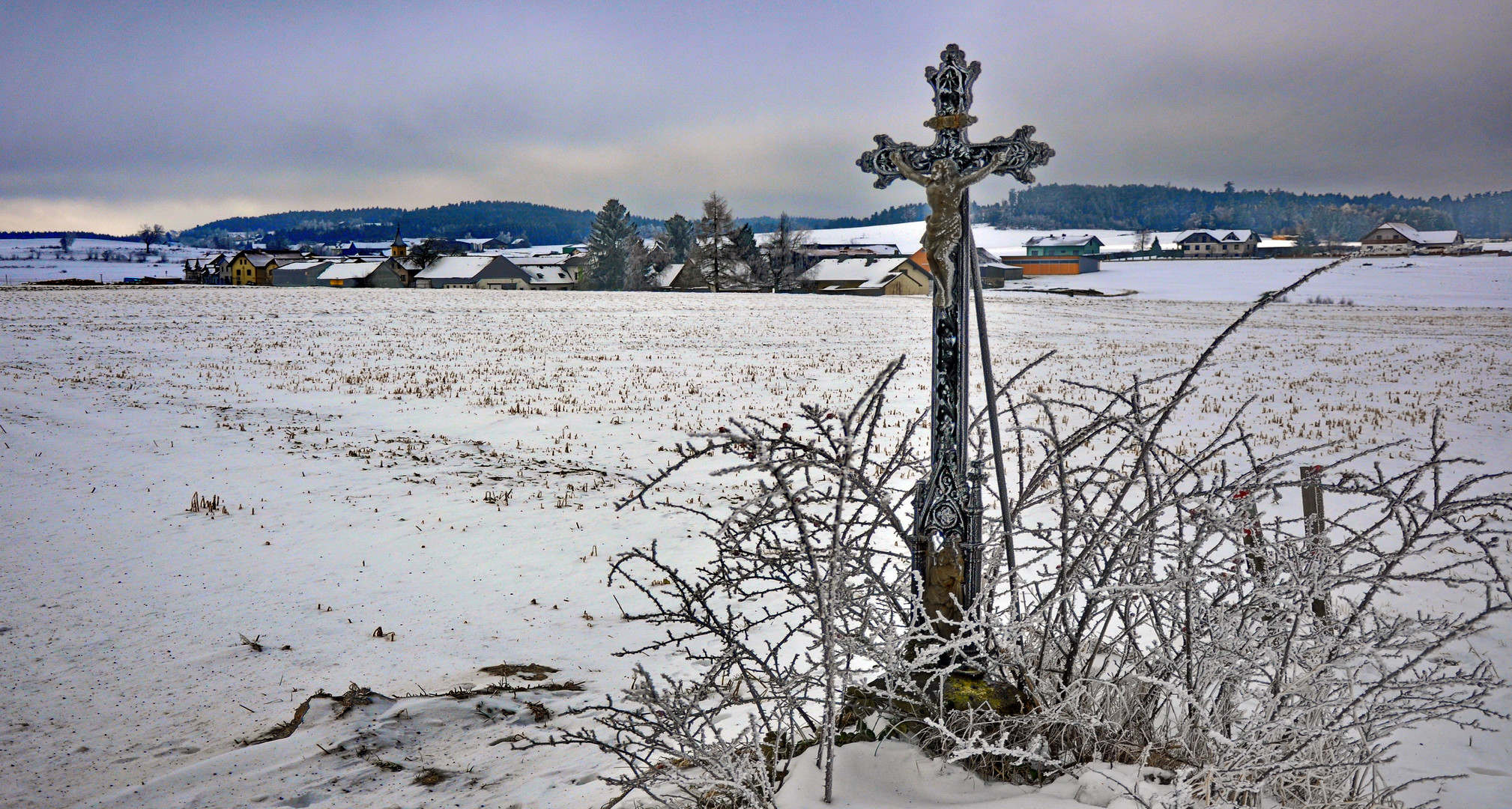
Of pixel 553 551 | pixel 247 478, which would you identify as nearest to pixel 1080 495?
pixel 553 551

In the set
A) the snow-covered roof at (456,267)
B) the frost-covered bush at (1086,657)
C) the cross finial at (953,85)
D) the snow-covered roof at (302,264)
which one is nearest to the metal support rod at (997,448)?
the frost-covered bush at (1086,657)

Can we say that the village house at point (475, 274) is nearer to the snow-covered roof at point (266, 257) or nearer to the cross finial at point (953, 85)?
the snow-covered roof at point (266, 257)

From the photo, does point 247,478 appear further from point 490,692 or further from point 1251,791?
point 1251,791

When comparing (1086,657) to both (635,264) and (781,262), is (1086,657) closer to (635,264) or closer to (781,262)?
(781,262)

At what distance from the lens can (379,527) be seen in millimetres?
8094

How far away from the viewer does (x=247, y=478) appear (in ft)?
31.3

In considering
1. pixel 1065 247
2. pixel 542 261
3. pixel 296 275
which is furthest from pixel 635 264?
pixel 1065 247

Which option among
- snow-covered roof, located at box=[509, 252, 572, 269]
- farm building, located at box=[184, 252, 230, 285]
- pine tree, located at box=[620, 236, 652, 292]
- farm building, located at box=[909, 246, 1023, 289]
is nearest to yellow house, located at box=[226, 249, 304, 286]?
farm building, located at box=[184, 252, 230, 285]

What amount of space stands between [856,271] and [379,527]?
62345 millimetres

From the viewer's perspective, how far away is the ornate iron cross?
3.72 metres

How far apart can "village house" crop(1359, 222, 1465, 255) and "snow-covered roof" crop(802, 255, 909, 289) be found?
32286 mm

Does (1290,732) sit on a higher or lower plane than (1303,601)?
lower

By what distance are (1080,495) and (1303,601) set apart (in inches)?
34.6

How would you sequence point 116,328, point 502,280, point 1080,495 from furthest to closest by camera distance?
1. point 502,280
2. point 116,328
3. point 1080,495
